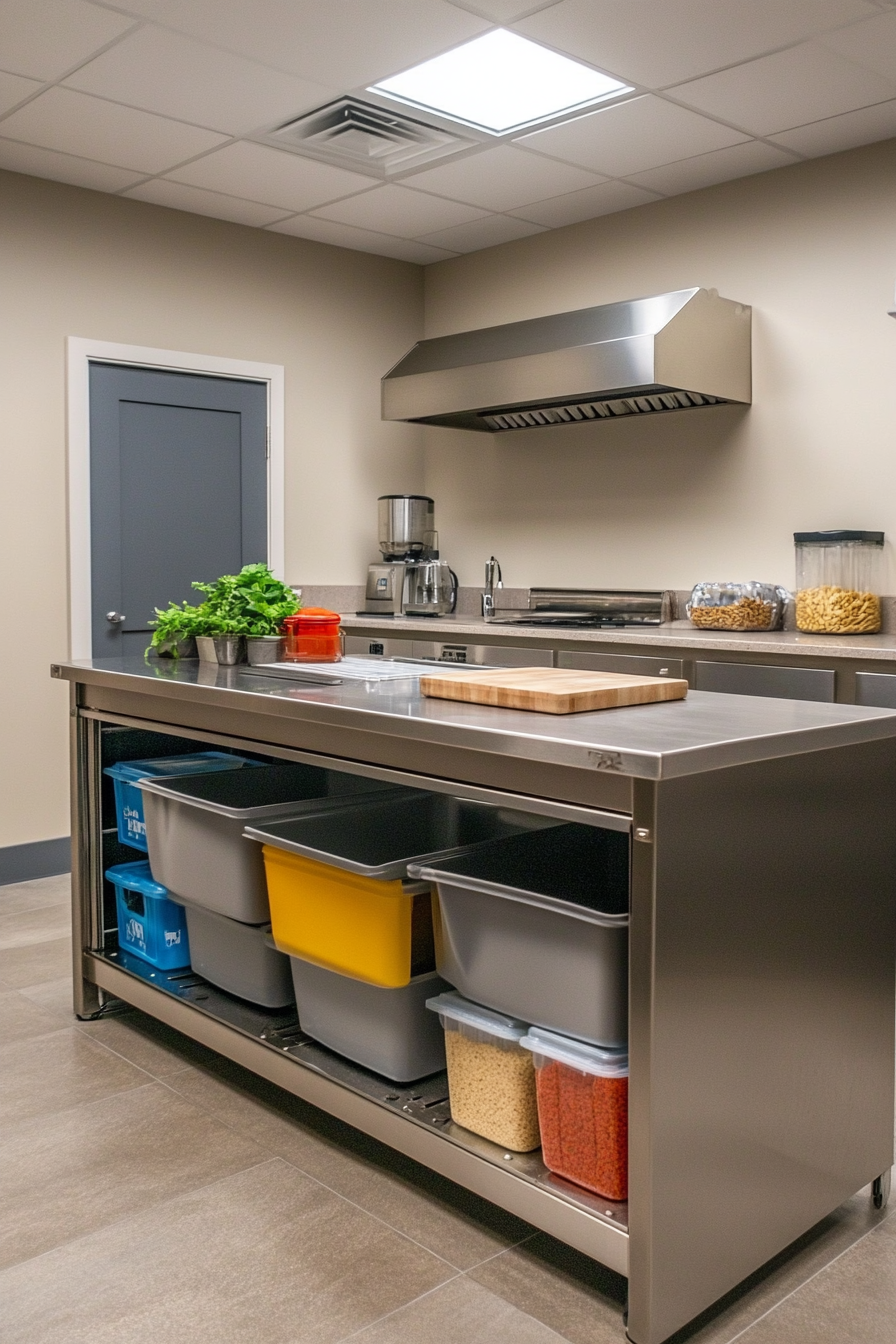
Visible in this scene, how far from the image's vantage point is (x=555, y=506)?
5.08 metres

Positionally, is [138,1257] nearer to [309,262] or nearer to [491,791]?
[491,791]

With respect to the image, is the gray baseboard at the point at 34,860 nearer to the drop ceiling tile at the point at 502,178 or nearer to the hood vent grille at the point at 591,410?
the hood vent grille at the point at 591,410

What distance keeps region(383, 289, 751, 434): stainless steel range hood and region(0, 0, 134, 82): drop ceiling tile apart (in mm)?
1835

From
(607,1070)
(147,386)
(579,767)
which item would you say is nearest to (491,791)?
(579,767)

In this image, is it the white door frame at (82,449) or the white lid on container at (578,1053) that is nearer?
the white lid on container at (578,1053)

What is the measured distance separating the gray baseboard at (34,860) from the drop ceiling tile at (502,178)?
2.81 metres

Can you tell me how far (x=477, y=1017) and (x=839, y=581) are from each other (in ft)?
8.43

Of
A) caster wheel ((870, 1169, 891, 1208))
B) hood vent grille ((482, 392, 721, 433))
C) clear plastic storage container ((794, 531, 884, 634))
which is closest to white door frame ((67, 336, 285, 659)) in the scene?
hood vent grille ((482, 392, 721, 433))

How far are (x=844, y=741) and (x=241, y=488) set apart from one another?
3667 mm

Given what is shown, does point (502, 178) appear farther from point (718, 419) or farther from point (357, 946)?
point (357, 946)

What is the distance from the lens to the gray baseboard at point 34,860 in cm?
429

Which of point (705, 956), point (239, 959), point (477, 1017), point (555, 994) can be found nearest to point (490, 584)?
point (239, 959)

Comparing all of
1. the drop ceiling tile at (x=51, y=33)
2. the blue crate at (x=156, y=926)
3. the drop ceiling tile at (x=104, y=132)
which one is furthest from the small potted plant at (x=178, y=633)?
the drop ceiling tile at (x=104, y=132)

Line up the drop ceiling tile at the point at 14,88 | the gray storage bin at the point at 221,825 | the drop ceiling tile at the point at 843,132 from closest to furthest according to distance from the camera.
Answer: the gray storage bin at the point at 221,825, the drop ceiling tile at the point at 14,88, the drop ceiling tile at the point at 843,132
